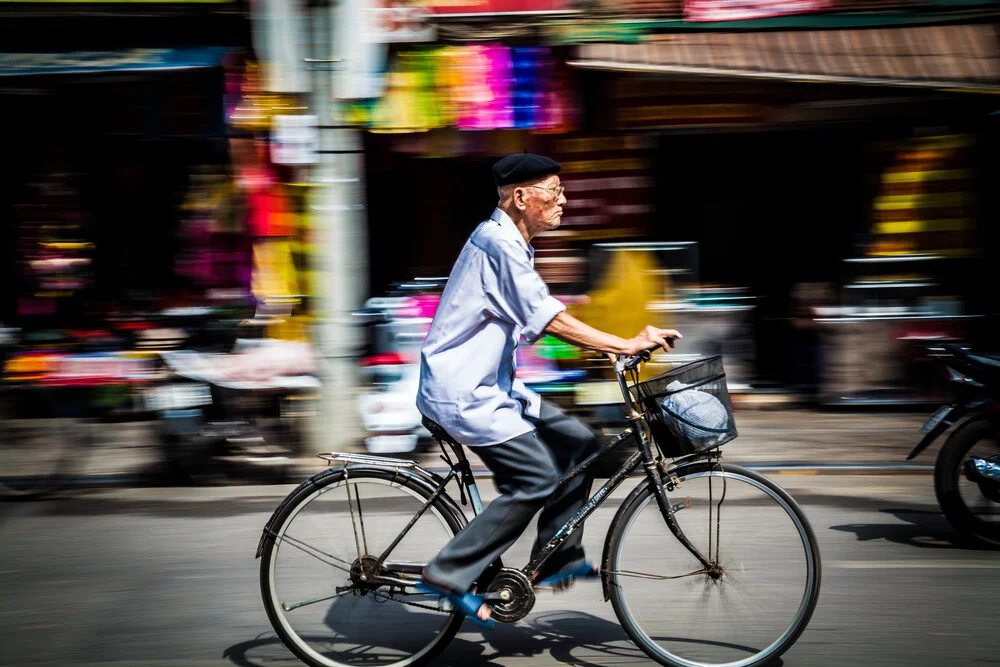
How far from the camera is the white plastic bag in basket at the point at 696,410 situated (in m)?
3.25

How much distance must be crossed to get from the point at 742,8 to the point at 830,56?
905mm

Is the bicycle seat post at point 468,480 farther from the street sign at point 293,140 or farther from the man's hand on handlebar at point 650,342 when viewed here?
the street sign at point 293,140

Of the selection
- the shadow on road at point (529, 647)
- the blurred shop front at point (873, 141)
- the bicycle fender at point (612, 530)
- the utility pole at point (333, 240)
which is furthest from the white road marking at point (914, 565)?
the blurred shop front at point (873, 141)

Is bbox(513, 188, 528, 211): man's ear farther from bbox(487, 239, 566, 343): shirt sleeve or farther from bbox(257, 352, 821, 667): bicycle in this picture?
bbox(257, 352, 821, 667): bicycle

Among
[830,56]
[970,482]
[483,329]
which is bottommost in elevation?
[970,482]

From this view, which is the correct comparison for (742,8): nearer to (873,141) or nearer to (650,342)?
(873,141)

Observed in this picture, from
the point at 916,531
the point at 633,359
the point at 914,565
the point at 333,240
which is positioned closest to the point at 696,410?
the point at 633,359

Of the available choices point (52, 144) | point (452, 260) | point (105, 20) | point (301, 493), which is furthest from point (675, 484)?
point (52, 144)

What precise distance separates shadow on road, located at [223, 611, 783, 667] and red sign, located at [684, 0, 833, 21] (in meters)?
6.51

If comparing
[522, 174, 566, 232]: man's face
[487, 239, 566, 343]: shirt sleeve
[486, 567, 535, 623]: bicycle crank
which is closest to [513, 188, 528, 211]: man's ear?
[522, 174, 566, 232]: man's face

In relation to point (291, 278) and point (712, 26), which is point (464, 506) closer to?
point (291, 278)

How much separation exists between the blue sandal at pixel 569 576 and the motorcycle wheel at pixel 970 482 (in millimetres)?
2342

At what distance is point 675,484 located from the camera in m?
3.42

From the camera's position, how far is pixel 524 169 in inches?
129
